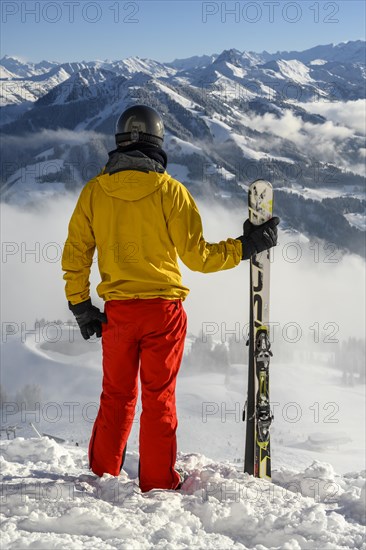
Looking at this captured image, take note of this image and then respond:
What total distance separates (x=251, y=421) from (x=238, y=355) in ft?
372

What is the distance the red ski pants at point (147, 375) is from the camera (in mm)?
3777

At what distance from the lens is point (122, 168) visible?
150 inches

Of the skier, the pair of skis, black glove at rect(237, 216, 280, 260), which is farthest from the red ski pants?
the pair of skis

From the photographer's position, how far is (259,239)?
4121mm

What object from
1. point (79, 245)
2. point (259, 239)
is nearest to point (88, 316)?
point (79, 245)

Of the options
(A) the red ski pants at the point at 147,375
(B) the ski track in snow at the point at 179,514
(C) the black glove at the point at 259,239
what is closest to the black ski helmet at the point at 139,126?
(C) the black glove at the point at 259,239

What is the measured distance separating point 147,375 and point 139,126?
1.78 meters

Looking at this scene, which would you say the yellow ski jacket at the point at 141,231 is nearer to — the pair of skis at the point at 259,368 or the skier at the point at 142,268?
the skier at the point at 142,268

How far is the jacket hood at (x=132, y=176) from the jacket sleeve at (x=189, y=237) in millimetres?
147

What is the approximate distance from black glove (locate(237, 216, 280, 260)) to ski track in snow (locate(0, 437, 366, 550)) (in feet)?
5.49

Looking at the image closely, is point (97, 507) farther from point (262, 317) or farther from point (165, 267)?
point (262, 317)

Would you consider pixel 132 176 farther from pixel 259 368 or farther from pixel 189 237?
pixel 259 368

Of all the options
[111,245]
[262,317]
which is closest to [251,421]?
[262,317]

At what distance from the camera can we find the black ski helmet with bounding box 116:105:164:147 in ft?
13.0
